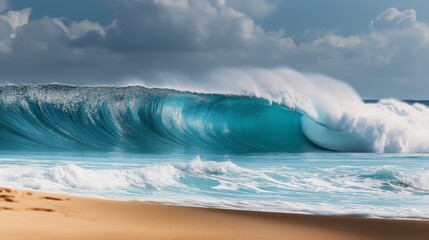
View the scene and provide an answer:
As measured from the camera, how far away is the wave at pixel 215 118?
13.4 m

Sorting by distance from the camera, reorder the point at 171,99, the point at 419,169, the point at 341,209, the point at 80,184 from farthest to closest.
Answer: the point at 171,99 → the point at 419,169 → the point at 80,184 → the point at 341,209

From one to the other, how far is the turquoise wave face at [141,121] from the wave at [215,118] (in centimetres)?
2

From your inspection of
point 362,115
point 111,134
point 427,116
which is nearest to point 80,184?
point 111,134

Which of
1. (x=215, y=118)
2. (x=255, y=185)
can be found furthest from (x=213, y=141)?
(x=255, y=185)

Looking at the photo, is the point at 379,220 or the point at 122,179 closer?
the point at 379,220

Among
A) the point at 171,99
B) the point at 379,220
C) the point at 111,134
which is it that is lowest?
the point at 379,220

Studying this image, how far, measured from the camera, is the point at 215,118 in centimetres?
1466

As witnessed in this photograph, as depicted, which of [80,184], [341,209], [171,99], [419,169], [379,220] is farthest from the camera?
[171,99]

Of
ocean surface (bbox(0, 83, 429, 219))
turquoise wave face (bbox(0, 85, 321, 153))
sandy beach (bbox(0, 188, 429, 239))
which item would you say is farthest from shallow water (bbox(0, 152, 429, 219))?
turquoise wave face (bbox(0, 85, 321, 153))

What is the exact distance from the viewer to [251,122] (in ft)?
47.3

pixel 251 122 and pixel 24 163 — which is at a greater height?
pixel 251 122

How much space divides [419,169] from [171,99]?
23.9 feet

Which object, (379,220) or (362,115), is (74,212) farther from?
(362,115)

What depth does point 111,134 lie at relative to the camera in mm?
13867
